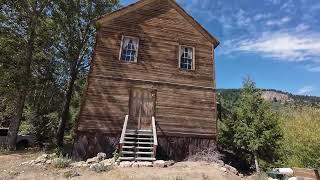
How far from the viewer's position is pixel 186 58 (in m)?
21.1

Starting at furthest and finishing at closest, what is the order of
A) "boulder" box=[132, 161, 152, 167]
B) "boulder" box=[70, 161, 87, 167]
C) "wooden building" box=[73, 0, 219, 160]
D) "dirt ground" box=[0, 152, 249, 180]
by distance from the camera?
"wooden building" box=[73, 0, 219, 160], "boulder" box=[70, 161, 87, 167], "boulder" box=[132, 161, 152, 167], "dirt ground" box=[0, 152, 249, 180]

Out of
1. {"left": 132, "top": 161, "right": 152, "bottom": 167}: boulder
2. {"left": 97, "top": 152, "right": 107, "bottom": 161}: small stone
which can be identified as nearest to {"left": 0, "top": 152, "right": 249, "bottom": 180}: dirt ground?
{"left": 132, "top": 161, "right": 152, "bottom": 167}: boulder

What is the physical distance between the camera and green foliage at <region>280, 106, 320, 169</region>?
21500 mm

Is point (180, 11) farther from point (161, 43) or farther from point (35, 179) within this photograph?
point (35, 179)

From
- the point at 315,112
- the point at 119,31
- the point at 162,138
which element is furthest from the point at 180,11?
the point at 315,112

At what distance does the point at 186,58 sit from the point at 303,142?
1074 centimetres

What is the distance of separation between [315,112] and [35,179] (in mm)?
22270

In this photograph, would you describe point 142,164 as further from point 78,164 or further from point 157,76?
point 157,76

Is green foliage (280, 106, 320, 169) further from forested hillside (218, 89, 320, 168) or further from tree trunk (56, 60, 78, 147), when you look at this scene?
tree trunk (56, 60, 78, 147)

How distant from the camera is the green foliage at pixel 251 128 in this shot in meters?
21.5

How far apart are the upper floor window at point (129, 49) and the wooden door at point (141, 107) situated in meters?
2.11

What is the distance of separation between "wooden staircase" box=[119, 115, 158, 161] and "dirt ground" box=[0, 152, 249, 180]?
1414 mm

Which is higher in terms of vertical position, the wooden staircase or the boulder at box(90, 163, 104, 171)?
the wooden staircase

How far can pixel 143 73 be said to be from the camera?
19.9 metres
